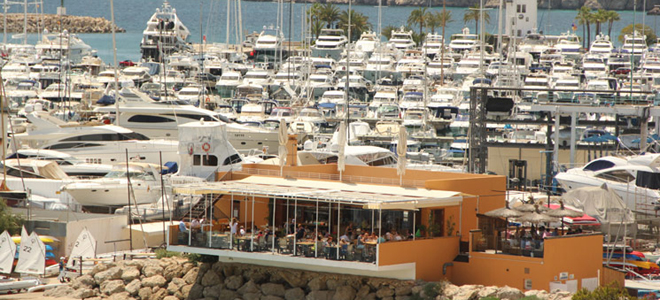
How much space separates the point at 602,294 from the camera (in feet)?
87.5

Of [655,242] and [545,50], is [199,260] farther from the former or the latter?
[545,50]

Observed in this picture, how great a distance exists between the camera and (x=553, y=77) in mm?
81500

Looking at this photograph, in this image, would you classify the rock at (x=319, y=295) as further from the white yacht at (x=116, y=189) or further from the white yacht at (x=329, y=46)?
the white yacht at (x=329, y=46)

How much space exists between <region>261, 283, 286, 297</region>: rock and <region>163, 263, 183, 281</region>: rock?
3.16 meters

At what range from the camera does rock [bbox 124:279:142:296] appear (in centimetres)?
3128

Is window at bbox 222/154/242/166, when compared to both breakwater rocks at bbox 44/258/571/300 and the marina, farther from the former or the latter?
breakwater rocks at bbox 44/258/571/300

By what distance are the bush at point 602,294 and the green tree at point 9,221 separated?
18256 millimetres

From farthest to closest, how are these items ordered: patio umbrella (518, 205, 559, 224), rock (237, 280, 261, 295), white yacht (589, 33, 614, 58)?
white yacht (589, 33, 614, 58) → rock (237, 280, 261, 295) → patio umbrella (518, 205, 559, 224)

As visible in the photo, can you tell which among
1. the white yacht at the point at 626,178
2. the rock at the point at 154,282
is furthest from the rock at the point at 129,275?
the white yacht at the point at 626,178

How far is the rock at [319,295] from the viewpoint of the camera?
28.6 metres

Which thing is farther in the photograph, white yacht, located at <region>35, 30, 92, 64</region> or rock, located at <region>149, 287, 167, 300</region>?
white yacht, located at <region>35, 30, 92, 64</region>

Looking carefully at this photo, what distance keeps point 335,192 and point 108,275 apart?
23.5 feet

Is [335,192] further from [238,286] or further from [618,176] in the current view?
[618,176]

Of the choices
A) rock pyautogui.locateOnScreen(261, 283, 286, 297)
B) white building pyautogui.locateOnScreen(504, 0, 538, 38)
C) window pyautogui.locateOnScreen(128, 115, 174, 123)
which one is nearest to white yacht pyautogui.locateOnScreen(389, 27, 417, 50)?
white building pyautogui.locateOnScreen(504, 0, 538, 38)
